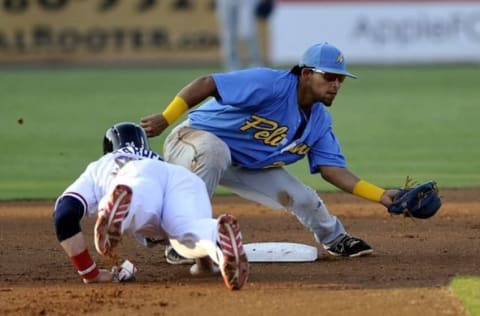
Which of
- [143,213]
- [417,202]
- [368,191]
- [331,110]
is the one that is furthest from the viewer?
[331,110]

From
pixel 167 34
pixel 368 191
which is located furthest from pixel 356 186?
pixel 167 34

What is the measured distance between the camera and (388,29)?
26.6 metres

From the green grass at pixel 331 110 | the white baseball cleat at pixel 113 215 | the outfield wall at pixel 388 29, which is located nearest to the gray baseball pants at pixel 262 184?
the white baseball cleat at pixel 113 215

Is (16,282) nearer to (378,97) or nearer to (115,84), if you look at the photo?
(378,97)

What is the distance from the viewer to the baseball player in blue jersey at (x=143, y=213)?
619cm

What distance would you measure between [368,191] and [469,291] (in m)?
1.20

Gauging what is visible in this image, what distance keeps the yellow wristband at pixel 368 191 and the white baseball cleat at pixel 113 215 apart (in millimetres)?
1777

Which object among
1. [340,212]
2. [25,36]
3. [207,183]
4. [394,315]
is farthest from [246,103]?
[25,36]

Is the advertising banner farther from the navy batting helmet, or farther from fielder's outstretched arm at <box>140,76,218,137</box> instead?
the navy batting helmet

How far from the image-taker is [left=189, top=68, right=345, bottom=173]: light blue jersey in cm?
740

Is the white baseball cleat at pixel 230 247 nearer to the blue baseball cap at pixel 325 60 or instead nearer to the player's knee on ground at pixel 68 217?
the player's knee on ground at pixel 68 217

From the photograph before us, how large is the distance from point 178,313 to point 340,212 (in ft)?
13.4

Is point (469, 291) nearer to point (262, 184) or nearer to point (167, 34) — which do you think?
point (262, 184)

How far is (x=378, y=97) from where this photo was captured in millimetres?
20062
